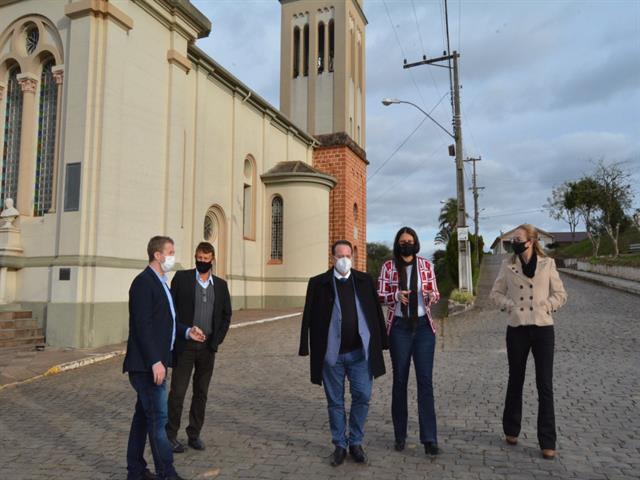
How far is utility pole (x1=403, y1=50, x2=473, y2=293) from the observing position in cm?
1829

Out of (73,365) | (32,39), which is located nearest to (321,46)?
(32,39)

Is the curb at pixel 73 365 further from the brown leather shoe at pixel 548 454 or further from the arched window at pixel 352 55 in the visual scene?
the arched window at pixel 352 55

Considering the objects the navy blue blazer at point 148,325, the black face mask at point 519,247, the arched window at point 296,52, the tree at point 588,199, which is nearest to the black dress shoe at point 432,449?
the black face mask at point 519,247

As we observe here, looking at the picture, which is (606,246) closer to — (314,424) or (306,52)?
(306,52)

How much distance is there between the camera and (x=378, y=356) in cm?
484

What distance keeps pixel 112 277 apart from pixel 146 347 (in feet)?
28.4

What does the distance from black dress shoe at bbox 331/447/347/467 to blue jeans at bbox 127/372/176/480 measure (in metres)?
1.28

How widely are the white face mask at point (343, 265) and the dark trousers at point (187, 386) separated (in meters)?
1.50

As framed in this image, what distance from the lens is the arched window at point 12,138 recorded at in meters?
13.8

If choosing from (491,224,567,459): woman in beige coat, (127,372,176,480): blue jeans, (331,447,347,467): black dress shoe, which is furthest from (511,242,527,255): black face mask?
(127,372,176,480): blue jeans

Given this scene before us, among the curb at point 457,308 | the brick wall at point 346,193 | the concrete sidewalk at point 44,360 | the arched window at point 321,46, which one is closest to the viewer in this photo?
the concrete sidewalk at point 44,360

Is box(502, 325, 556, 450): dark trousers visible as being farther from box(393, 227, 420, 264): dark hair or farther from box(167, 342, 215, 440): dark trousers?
box(167, 342, 215, 440): dark trousers

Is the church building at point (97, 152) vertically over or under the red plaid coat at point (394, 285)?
over

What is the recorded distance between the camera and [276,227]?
23344 mm
